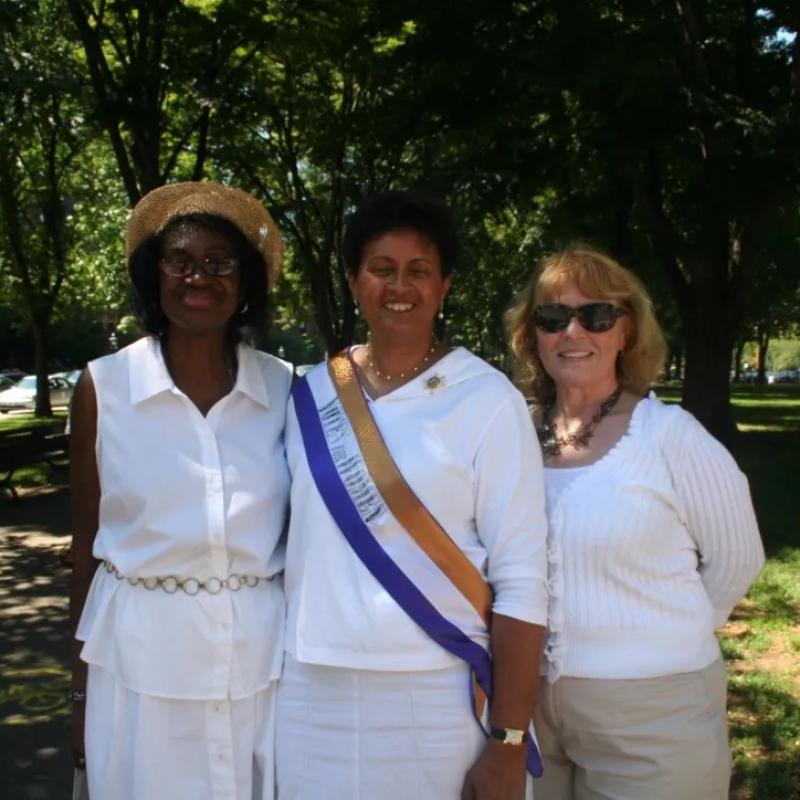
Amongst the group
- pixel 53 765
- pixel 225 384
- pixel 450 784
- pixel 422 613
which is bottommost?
pixel 53 765

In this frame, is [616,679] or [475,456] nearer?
[475,456]

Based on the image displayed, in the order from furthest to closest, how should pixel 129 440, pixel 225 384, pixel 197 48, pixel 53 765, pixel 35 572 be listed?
pixel 197 48, pixel 35 572, pixel 53 765, pixel 225 384, pixel 129 440

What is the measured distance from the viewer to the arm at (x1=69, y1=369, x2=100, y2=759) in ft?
7.80

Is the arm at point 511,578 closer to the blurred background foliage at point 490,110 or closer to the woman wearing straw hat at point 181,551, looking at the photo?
the woman wearing straw hat at point 181,551

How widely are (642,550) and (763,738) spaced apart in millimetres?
2518

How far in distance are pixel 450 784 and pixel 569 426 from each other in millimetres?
1032

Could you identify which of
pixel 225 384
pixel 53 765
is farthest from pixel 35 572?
pixel 225 384

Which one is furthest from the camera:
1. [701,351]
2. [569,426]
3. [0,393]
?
[0,393]

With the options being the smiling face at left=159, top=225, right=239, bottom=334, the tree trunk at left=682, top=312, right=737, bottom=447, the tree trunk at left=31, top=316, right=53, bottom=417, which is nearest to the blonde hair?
the smiling face at left=159, top=225, right=239, bottom=334

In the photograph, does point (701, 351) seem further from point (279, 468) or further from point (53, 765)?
point (279, 468)

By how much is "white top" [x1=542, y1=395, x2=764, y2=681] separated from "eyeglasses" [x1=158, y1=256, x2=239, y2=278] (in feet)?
3.36

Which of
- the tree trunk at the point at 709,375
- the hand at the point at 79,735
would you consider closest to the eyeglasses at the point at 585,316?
the hand at the point at 79,735

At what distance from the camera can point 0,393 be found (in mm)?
34062

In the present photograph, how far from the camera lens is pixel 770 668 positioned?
17.2 ft
